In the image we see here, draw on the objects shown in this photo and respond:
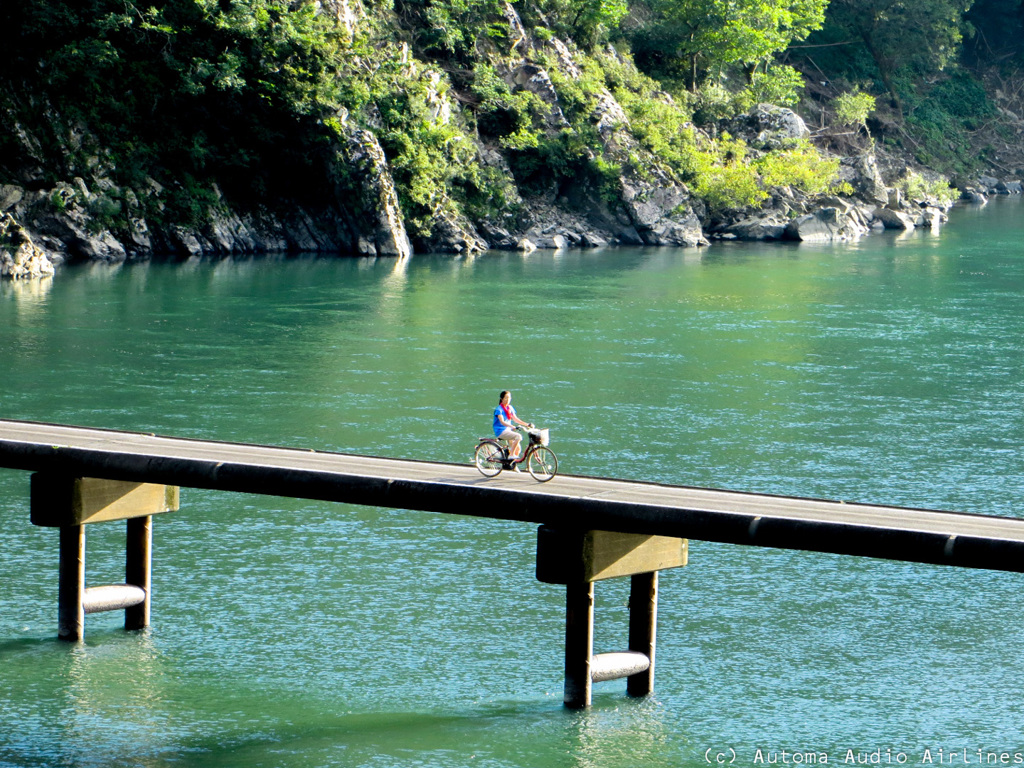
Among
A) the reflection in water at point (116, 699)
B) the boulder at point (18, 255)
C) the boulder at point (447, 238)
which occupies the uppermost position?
the boulder at point (447, 238)

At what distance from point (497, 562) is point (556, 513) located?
9.73 m

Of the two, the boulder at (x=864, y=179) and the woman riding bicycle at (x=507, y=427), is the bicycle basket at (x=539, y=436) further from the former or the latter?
the boulder at (x=864, y=179)

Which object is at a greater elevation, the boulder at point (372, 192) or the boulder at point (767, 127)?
the boulder at point (767, 127)

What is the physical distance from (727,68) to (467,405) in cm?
8783

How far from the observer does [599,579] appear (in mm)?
21781

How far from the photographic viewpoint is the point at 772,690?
24609 millimetres

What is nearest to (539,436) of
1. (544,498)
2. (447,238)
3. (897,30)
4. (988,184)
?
(544,498)

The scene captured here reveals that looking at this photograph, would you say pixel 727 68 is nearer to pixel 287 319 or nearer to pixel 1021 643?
pixel 287 319

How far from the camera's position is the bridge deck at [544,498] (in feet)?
66.7

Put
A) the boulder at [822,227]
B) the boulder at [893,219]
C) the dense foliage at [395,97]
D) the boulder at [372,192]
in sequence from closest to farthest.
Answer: the dense foliage at [395,97]
the boulder at [372,192]
the boulder at [822,227]
the boulder at [893,219]

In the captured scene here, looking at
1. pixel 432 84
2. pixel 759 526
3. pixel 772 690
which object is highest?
pixel 432 84

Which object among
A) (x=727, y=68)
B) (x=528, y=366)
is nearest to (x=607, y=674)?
(x=528, y=366)

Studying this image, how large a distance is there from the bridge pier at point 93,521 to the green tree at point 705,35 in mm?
98326

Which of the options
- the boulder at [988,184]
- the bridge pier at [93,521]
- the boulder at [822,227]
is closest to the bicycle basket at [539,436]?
the bridge pier at [93,521]
